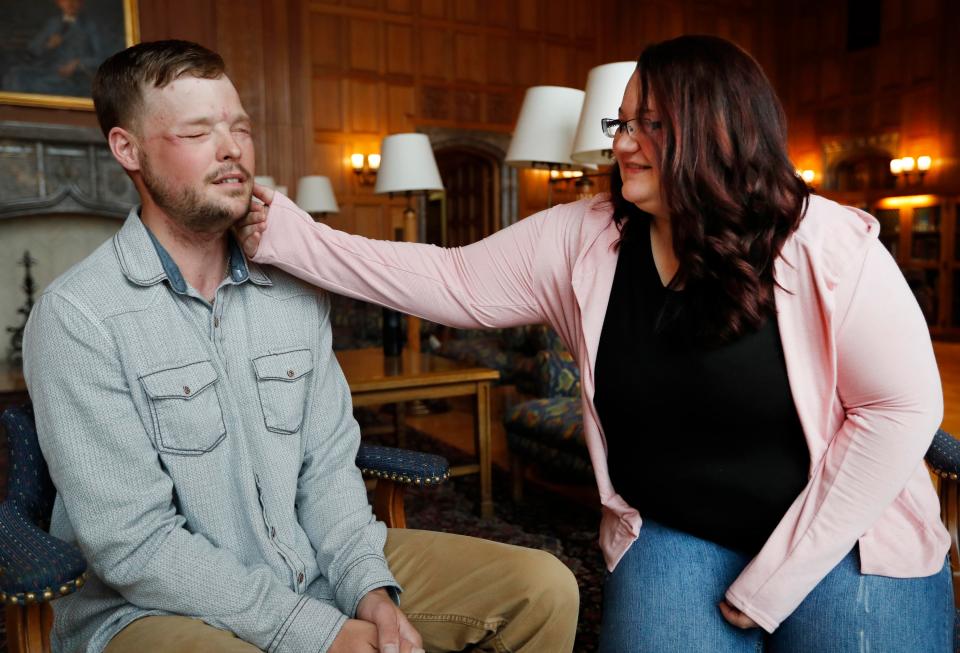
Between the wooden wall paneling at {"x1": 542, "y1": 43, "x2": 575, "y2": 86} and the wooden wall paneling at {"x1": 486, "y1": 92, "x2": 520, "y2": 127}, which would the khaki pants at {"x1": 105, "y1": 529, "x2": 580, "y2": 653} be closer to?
the wooden wall paneling at {"x1": 486, "y1": 92, "x2": 520, "y2": 127}

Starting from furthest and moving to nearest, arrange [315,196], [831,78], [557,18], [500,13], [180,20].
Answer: [831,78] < [557,18] < [500,13] < [180,20] < [315,196]

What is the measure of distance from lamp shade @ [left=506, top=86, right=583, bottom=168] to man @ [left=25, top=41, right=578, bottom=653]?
7.44 ft

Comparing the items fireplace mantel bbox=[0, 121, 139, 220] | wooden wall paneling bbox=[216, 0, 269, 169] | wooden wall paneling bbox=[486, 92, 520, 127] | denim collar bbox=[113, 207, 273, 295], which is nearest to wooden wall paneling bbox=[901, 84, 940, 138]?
wooden wall paneling bbox=[486, 92, 520, 127]

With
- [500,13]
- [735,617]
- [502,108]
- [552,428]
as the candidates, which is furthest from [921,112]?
[735,617]

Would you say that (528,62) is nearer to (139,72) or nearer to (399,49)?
(399,49)

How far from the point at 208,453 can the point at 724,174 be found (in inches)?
Answer: 40.6

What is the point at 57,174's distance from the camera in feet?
24.0

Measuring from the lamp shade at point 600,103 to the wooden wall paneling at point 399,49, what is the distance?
6.40 metres

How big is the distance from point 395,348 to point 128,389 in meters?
2.63

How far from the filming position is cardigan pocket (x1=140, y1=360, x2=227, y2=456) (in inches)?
53.3

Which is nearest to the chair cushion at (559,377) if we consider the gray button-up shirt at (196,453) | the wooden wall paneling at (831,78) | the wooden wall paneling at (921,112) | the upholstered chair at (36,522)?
the upholstered chair at (36,522)

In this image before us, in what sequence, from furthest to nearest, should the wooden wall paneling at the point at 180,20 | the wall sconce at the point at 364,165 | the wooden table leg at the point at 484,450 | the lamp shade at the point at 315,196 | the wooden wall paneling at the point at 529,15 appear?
the wooden wall paneling at the point at 529,15 → the wall sconce at the point at 364,165 → the wooden wall paneling at the point at 180,20 → the lamp shade at the point at 315,196 → the wooden table leg at the point at 484,450

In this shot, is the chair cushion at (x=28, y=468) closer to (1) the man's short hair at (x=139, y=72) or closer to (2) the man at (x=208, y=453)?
(2) the man at (x=208, y=453)

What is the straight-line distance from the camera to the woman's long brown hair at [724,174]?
1.26 meters
